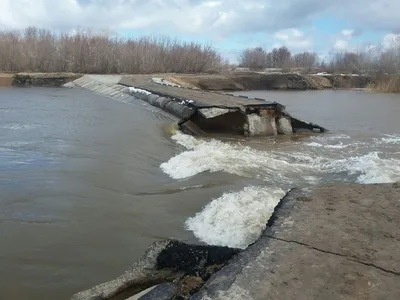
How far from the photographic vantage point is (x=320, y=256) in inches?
123

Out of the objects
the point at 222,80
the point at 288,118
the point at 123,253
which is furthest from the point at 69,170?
the point at 222,80

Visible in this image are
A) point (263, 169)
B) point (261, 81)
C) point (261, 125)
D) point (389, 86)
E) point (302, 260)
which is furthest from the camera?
point (261, 81)

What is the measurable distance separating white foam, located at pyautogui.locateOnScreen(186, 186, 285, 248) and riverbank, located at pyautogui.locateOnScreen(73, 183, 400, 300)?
0.60 m

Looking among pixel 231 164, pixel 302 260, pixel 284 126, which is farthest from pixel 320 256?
pixel 284 126

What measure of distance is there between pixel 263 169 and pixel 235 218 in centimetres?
320

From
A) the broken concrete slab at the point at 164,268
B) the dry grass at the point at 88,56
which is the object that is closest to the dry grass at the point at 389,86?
the dry grass at the point at 88,56

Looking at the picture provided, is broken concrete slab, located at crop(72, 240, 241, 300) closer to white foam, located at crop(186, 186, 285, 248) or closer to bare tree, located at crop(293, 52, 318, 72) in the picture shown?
white foam, located at crop(186, 186, 285, 248)

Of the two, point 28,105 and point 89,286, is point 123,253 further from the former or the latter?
point 28,105

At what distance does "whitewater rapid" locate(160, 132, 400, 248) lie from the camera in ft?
16.1

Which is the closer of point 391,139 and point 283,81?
point 391,139

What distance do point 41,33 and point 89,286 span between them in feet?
184

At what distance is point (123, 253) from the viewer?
4.29 metres

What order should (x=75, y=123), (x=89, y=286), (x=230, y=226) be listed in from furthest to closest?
(x=75, y=123) < (x=230, y=226) < (x=89, y=286)

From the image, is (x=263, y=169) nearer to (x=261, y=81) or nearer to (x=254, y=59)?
(x=261, y=81)
